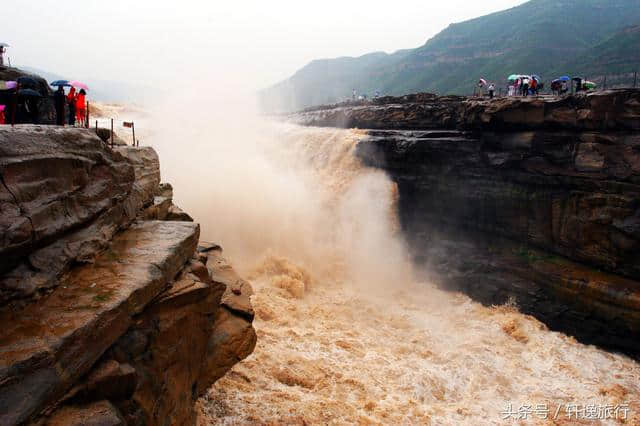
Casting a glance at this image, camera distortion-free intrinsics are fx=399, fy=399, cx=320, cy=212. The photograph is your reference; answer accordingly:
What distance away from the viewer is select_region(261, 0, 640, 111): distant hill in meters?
62.9

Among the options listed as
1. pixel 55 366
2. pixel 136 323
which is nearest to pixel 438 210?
pixel 136 323

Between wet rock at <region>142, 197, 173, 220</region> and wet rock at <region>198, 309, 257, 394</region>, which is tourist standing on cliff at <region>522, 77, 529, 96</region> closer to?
wet rock at <region>142, 197, 173, 220</region>

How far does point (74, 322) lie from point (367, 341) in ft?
29.6

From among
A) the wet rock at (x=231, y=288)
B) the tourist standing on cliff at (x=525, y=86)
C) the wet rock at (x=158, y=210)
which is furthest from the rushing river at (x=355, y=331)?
the tourist standing on cliff at (x=525, y=86)

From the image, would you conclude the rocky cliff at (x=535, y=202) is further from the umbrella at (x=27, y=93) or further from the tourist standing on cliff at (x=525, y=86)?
the umbrella at (x=27, y=93)

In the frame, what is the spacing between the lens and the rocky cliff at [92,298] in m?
4.29

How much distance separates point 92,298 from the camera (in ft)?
16.4

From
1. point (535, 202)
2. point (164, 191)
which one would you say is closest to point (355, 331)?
point (164, 191)

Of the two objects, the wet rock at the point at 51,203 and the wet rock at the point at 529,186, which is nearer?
the wet rock at the point at 51,203

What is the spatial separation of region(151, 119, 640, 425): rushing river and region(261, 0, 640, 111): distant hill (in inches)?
1668

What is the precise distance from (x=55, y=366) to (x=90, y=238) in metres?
2.20

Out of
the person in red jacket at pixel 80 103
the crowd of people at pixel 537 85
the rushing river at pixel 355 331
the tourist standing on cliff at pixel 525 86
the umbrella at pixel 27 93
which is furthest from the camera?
the tourist standing on cliff at pixel 525 86

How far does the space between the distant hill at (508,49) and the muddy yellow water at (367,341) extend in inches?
1682

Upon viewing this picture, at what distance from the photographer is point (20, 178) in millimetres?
4789
